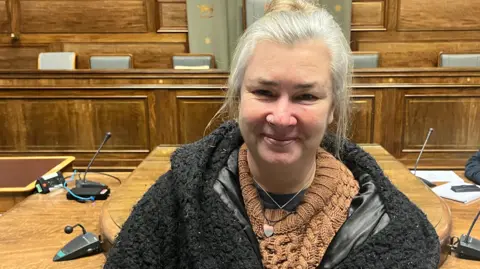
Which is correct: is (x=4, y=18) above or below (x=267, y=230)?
above

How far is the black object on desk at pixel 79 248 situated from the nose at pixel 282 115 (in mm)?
826

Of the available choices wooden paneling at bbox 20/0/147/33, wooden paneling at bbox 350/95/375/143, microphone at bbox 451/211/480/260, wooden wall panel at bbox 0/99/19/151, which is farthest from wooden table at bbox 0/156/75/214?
wooden paneling at bbox 20/0/147/33

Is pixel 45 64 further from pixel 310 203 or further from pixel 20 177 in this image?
pixel 310 203

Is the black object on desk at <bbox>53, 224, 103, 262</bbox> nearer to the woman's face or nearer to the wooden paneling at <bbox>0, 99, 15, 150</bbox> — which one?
the woman's face

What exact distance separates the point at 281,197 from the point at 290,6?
40 centimetres

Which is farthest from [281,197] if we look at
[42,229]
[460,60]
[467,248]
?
[460,60]

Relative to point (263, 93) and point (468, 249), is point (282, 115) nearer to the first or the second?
point (263, 93)

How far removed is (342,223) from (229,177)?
249 mm

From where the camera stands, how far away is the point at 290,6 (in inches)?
36.6

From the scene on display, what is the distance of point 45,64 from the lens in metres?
4.40

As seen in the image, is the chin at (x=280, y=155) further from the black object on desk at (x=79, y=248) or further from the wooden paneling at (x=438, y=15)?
the wooden paneling at (x=438, y=15)

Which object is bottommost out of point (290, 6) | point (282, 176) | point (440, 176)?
point (440, 176)

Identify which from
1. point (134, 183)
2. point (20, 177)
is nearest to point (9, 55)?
point (20, 177)

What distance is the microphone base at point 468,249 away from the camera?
134 cm
